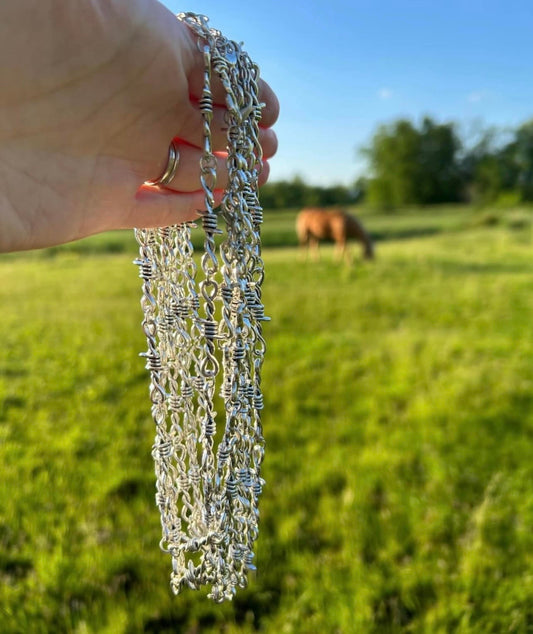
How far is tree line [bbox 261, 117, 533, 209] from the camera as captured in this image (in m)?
24.7

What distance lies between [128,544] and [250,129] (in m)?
1.50

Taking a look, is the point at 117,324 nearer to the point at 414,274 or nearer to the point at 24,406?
the point at 24,406

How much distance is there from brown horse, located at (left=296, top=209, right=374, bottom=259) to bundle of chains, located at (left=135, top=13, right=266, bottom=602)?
8695 mm

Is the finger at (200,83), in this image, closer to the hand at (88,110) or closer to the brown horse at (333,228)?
the hand at (88,110)

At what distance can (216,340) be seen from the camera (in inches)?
44.8

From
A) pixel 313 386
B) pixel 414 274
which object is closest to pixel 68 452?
pixel 313 386

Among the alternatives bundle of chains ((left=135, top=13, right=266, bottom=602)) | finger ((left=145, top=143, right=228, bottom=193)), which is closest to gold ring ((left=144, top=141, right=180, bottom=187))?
finger ((left=145, top=143, right=228, bottom=193))

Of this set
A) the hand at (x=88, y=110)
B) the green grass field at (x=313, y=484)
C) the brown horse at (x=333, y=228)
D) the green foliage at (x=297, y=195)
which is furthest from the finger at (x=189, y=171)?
the green foliage at (x=297, y=195)

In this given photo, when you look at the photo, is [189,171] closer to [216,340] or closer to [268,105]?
[268,105]

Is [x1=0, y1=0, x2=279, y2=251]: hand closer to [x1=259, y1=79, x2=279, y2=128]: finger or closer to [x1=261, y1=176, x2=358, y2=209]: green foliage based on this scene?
[x1=259, y1=79, x2=279, y2=128]: finger

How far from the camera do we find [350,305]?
5758 millimetres

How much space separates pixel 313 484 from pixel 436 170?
29212 millimetres

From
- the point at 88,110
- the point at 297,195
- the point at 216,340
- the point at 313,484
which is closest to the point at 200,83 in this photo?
the point at 88,110

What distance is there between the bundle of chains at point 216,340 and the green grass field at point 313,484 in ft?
1.96
